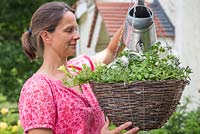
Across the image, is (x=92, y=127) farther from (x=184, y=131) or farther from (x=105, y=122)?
(x=184, y=131)

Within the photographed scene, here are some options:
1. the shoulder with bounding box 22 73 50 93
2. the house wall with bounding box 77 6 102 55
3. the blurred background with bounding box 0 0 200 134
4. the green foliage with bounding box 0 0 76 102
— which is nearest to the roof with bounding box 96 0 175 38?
the blurred background with bounding box 0 0 200 134

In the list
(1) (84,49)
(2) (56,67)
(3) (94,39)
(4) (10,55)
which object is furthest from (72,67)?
(4) (10,55)

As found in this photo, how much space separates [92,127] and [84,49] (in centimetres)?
1055

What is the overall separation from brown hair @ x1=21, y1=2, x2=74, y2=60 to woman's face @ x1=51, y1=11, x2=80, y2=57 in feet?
0.08

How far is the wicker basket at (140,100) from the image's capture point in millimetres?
3117

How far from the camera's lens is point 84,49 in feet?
46.1

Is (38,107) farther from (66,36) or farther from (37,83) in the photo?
(66,36)

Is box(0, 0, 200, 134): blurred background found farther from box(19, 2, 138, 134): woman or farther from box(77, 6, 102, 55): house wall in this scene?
box(19, 2, 138, 134): woman

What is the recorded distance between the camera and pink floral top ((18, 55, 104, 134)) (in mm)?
3375

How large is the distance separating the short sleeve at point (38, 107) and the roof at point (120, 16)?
4.30 meters

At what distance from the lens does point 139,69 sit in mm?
3139

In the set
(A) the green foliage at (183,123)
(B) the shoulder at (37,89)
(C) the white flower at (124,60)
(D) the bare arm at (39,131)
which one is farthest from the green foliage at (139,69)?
(A) the green foliage at (183,123)

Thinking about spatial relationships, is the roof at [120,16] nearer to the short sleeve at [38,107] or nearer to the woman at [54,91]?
the woman at [54,91]

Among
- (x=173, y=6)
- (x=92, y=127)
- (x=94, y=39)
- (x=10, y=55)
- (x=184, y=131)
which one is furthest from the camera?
(x=10, y=55)
